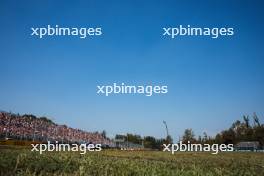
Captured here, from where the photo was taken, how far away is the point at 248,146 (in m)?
144

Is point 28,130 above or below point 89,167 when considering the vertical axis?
above

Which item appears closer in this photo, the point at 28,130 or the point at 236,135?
the point at 28,130

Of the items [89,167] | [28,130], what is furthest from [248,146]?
[89,167]

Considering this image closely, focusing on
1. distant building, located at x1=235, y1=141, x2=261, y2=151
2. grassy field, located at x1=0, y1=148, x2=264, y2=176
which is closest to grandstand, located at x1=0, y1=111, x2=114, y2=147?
grassy field, located at x1=0, y1=148, x2=264, y2=176

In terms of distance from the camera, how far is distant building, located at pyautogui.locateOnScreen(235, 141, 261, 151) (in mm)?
141988

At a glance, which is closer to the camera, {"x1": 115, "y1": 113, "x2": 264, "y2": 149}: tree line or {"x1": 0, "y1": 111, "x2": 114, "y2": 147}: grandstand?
{"x1": 0, "y1": 111, "x2": 114, "y2": 147}: grandstand

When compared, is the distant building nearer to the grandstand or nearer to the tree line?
the tree line

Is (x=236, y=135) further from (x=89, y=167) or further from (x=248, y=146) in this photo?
(x=89, y=167)

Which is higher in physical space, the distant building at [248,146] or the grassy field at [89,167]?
the grassy field at [89,167]

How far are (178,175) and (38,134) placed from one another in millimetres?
63666

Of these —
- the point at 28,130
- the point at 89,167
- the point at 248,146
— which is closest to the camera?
the point at 89,167

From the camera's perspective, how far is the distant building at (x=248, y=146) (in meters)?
142

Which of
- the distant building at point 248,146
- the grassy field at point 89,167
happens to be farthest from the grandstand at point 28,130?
the distant building at point 248,146

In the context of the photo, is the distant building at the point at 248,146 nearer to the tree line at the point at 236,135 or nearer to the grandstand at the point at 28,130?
the tree line at the point at 236,135
